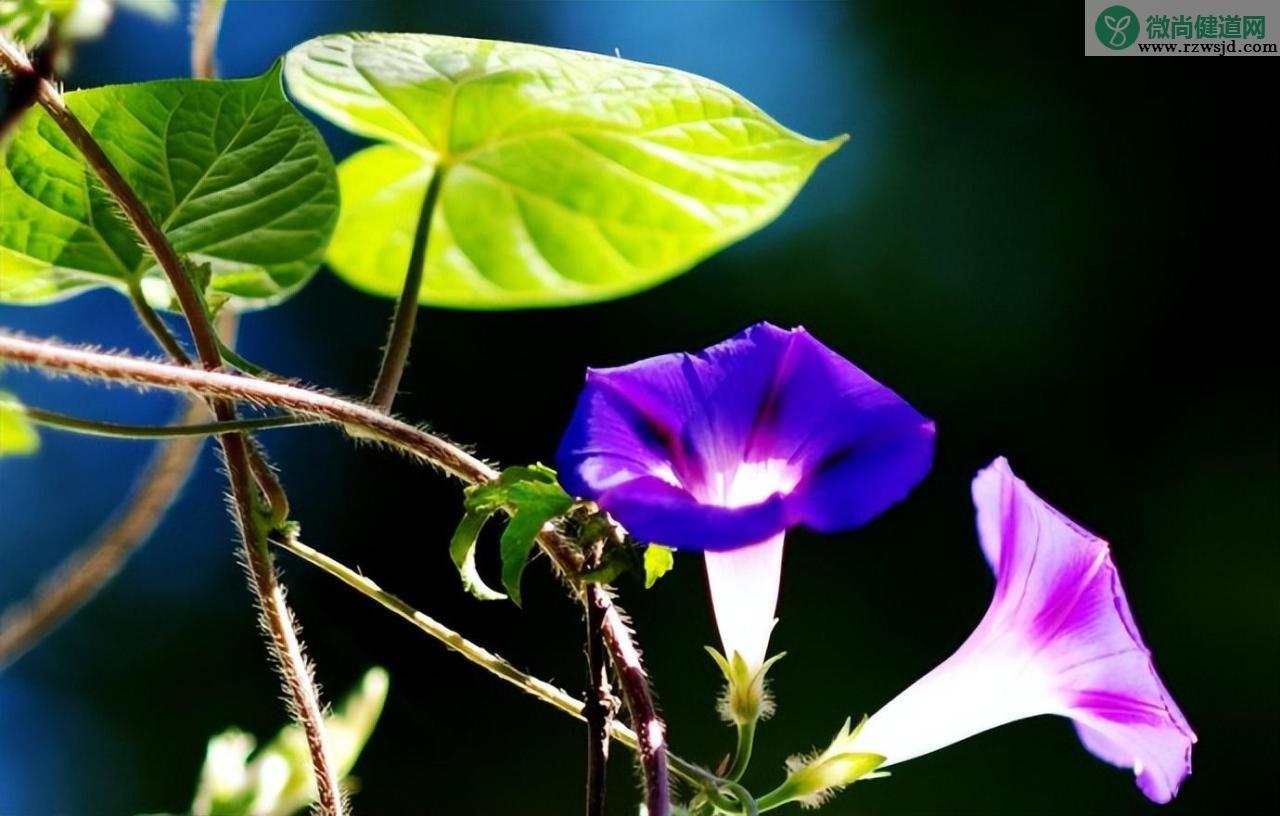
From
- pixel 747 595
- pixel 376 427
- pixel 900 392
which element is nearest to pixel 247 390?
pixel 376 427

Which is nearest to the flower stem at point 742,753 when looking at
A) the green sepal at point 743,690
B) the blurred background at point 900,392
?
the green sepal at point 743,690

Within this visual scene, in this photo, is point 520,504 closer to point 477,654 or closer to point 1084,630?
point 477,654

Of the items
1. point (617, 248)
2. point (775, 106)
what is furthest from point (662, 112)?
point (775, 106)

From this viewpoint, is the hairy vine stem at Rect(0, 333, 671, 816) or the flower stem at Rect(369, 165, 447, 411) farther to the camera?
the flower stem at Rect(369, 165, 447, 411)
